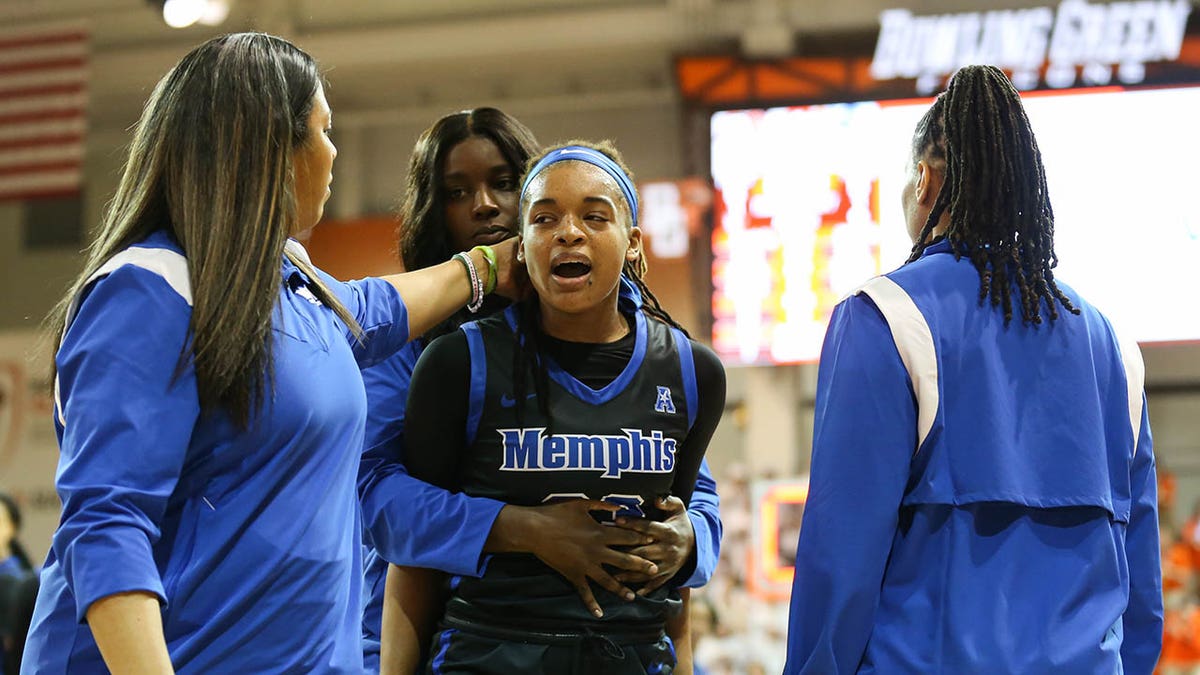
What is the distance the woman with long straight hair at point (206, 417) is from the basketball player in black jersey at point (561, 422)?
1.23 feet

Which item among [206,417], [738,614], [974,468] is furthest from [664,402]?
[738,614]

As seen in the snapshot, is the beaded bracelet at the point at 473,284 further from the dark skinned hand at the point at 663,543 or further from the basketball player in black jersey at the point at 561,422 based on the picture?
the dark skinned hand at the point at 663,543

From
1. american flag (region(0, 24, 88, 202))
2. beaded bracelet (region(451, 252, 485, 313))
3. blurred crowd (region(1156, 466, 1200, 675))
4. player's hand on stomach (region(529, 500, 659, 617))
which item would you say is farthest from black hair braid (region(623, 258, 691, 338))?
american flag (region(0, 24, 88, 202))

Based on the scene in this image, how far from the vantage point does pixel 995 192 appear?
6.35 feet

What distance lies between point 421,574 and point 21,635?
3751 mm

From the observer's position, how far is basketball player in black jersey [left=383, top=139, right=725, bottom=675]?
2.02m

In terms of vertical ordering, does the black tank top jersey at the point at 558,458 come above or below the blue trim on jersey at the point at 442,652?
above

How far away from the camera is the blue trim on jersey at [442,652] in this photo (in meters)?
2.05

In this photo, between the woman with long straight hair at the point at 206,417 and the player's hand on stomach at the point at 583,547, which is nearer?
the woman with long straight hair at the point at 206,417

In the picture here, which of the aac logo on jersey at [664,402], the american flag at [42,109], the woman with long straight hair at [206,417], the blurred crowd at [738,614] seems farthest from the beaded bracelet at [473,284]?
the american flag at [42,109]

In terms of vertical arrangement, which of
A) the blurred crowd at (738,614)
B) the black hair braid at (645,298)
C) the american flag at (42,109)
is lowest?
the blurred crowd at (738,614)

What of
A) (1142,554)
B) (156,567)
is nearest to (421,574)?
(156,567)

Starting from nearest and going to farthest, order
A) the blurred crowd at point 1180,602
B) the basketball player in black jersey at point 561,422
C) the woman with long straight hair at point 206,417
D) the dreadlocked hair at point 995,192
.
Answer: the woman with long straight hair at point 206,417
the dreadlocked hair at point 995,192
the basketball player in black jersey at point 561,422
the blurred crowd at point 1180,602

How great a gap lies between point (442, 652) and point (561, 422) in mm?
409
